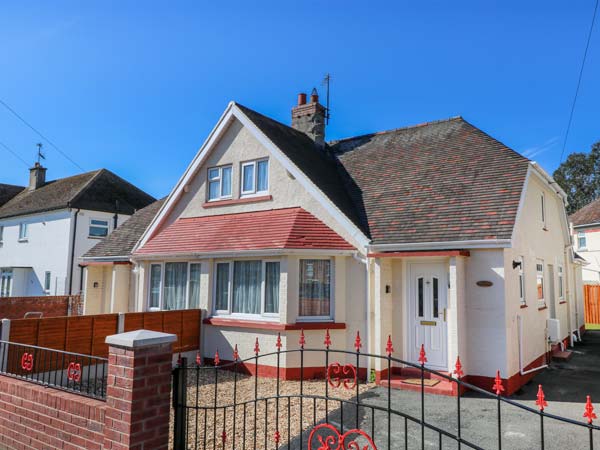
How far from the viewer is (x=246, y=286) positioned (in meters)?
12.0

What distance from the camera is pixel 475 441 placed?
657 centimetres

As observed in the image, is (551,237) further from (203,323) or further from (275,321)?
(203,323)

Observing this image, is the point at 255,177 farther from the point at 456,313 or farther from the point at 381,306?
the point at 456,313

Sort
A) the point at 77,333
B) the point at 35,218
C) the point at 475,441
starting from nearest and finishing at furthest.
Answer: the point at 475,441 < the point at 77,333 < the point at 35,218

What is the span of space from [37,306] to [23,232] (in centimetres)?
1259

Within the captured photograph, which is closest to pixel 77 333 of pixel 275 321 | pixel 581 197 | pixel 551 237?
pixel 275 321

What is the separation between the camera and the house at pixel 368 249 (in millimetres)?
9883

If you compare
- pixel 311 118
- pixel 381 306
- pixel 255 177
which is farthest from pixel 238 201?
pixel 381 306

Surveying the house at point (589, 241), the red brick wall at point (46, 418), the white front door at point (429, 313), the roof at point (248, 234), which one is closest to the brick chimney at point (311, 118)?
the roof at point (248, 234)

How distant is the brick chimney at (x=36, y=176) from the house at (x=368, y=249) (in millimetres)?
24143

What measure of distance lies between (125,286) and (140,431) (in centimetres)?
1228

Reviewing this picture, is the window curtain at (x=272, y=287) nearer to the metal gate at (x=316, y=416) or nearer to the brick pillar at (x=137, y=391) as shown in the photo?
the metal gate at (x=316, y=416)

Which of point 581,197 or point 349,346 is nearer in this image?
point 349,346

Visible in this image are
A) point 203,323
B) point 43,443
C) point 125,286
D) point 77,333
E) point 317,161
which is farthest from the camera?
point 125,286
